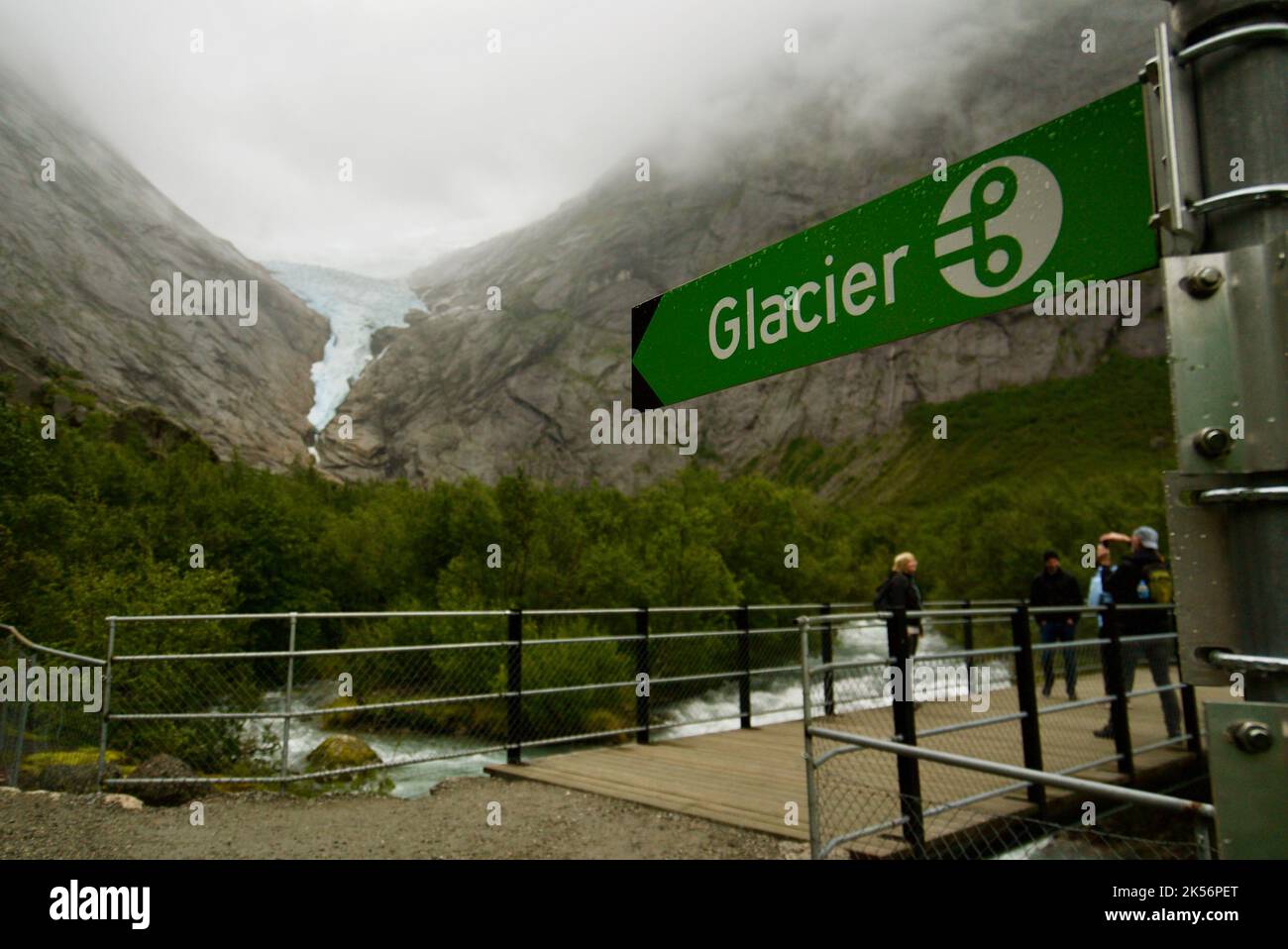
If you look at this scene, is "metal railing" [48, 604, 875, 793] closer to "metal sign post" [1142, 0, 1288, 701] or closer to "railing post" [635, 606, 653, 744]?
"railing post" [635, 606, 653, 744]

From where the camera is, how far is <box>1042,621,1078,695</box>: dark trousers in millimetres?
7938

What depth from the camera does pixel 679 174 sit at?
6757 inches

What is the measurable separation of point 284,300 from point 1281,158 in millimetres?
165954

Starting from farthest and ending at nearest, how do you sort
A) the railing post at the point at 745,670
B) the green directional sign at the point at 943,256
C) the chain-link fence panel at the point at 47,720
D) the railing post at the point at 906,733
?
the railing post at the point at 745,670 < the chain-link fence panel at the point at 47,720 < the railing post at the point at 906,733 < the green directional sign at the point at 943,256

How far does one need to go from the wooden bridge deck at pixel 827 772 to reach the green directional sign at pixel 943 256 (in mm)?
3190

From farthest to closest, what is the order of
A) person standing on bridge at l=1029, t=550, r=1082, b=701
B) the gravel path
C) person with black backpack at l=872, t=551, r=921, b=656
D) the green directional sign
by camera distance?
person standing on bridge at l=1029, t=550, r=1082, b=701, person with black backpack at l=872, t=551, r=921, b=656, the gravel path, the green directional sign

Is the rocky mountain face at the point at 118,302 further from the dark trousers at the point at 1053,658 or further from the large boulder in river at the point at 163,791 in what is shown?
the dark trousers at the point at 1053,658

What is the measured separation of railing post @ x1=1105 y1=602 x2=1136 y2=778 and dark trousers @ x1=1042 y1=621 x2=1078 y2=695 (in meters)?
0.59

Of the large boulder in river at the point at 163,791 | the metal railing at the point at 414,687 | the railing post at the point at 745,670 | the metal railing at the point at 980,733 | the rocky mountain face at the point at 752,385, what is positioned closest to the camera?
the metal railing at the point at 980,733

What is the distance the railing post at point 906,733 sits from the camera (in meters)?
4.84

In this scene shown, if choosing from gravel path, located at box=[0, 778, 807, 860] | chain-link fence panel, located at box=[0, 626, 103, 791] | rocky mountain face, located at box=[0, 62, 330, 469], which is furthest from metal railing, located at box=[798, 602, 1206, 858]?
rocky mountain face, located at box=[0, 62, 330, 469]

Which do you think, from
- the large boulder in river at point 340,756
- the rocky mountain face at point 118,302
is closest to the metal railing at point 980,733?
the large boulder in river at point 340,756

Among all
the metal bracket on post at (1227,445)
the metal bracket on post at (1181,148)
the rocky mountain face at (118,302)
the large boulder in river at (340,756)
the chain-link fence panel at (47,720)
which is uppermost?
the rocky mountain face at (118,302)
